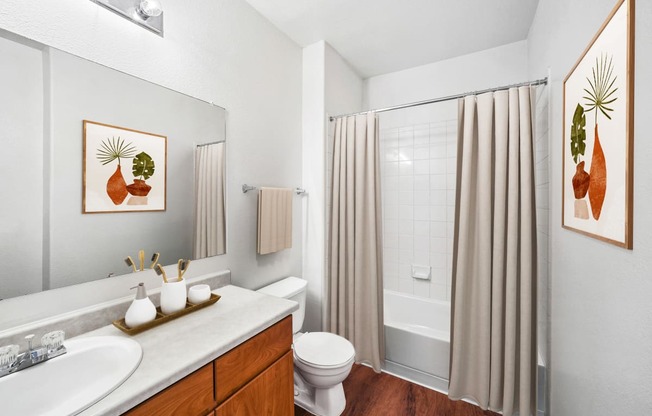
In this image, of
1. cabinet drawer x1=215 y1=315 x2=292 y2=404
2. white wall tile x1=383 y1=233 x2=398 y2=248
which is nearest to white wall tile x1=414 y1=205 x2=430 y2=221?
white wall tile x1=383 y1=233 x2=398 y2=248

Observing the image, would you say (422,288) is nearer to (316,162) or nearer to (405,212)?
(405,212)

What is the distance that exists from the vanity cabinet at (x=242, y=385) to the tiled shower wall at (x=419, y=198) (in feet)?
5.88

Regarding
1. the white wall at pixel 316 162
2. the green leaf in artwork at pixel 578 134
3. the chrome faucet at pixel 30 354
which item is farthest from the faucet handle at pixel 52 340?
the green leaf in artwork at pixel 578 134

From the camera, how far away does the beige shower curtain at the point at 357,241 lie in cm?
212

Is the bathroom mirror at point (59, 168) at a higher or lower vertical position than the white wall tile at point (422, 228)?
higher

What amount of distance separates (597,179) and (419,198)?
1833 mm

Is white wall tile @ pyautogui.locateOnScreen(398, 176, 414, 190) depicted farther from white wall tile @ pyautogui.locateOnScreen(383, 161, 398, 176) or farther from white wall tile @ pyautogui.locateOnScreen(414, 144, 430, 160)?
white wall tile @ pyautogui.locateOnScreen(414, 144, 430, 160)

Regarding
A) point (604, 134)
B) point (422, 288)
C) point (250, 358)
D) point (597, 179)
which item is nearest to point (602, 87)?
point (604, 134)

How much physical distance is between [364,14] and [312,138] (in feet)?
3.14

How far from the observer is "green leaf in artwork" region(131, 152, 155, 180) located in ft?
4.06

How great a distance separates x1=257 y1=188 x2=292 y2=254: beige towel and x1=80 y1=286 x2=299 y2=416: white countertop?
0.49m

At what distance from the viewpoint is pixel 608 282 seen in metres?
0.83

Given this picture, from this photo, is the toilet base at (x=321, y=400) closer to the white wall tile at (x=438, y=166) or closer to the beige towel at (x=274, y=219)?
the beige towel at (x=274, y=219)

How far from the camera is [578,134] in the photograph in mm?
1038
